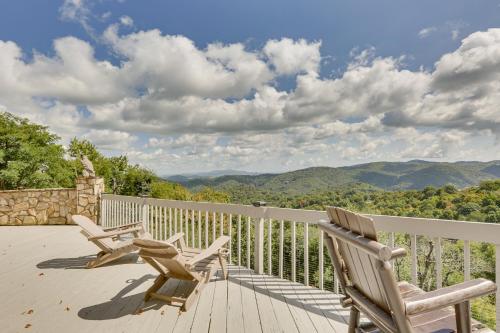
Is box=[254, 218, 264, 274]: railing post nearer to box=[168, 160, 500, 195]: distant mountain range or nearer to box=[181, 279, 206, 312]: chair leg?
box=[181, 279, 206, 312]: chair leg

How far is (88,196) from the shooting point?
27.5 ft

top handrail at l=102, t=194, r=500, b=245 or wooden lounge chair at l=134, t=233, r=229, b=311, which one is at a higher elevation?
top handrail at l=102, t=194, r=500, b=245

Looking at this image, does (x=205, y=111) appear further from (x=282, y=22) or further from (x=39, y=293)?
(x=39, y=293)

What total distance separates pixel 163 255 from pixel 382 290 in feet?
6.61

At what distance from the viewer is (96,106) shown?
54.2 feet

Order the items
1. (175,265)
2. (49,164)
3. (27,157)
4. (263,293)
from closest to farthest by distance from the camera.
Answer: (175,265)
(263,293)
(27,157)
(49,164)

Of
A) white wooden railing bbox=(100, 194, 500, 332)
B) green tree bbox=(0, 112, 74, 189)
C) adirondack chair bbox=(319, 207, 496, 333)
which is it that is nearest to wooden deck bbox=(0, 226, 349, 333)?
white wooden railing bbox=(100, 194, 500, 332)

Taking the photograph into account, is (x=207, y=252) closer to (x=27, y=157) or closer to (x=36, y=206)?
(x=36, y=206)

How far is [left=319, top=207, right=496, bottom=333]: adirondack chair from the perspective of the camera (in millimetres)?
1381

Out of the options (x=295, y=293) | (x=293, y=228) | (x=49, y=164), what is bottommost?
(x=295, y=293)

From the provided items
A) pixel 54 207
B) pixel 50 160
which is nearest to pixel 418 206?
pixel 54 207

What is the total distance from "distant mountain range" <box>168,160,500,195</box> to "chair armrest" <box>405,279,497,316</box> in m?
27.2

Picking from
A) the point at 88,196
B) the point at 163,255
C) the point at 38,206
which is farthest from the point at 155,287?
the point at 38,206

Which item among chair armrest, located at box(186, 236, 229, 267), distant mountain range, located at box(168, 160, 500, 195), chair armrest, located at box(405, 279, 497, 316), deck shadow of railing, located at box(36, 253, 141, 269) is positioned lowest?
deck shadow of railing, located at box(36, 253, 141, 269)
